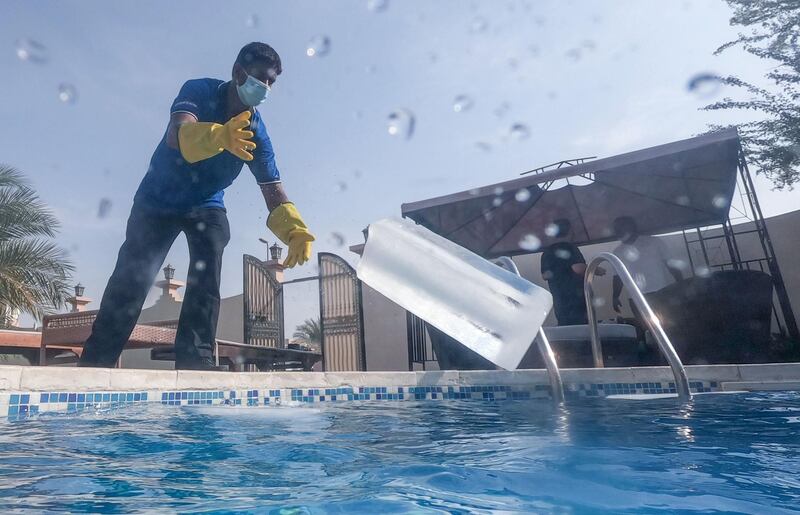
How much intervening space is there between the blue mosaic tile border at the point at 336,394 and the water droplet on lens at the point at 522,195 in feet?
11.6

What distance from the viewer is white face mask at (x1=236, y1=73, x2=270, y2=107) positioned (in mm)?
3715

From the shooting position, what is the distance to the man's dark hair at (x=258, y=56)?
373cm

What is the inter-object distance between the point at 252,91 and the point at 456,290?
7.64 feet

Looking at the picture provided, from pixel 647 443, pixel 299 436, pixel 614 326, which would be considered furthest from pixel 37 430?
pixel 614 326

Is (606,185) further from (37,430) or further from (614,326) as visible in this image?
(37,430)

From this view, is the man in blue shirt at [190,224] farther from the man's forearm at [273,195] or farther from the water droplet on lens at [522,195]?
the water droplet on lens at [522,195]

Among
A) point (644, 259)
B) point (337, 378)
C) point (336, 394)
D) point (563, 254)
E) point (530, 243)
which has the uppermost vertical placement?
point (530, 243)

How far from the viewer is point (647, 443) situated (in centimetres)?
173

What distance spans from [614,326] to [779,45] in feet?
34.5

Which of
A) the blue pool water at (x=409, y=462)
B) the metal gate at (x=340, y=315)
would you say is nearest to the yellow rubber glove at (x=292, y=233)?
the blue pool water at (x=409, y=462)

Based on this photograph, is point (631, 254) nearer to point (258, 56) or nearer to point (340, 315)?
point (258, 56)

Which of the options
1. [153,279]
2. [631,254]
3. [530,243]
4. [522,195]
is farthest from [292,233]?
[530,243]

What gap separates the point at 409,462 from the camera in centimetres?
148

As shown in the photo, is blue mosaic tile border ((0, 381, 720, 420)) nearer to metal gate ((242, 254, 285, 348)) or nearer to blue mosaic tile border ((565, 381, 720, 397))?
blue mosaic tile border ((565, 381, 720, 397))
